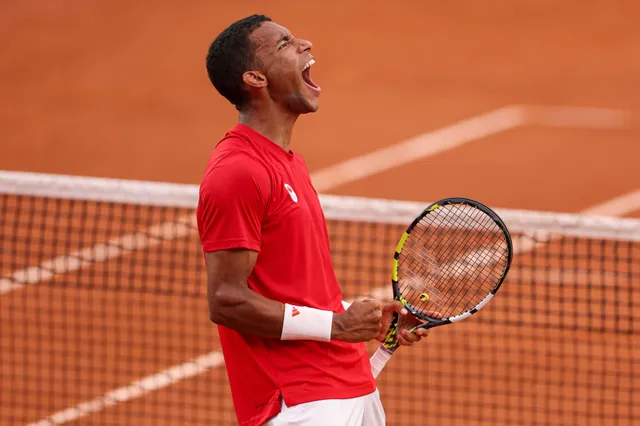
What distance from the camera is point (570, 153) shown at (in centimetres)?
1198

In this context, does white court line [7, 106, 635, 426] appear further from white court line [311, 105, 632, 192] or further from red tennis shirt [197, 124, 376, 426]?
red tennis shirt [197, 124, 376, 426]

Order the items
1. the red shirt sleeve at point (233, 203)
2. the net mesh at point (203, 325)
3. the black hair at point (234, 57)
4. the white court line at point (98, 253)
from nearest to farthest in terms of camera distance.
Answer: the red shirt sleeve at point (233, 203) → the black hair at point (234, 57) → the net mesh at point (203, 325) → the white court line at point (98, 253)

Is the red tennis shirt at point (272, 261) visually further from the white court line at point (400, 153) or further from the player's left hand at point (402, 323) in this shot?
the white court line at point (400, 153)

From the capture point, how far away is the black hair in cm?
373

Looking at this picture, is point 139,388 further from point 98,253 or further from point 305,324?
point 305,324

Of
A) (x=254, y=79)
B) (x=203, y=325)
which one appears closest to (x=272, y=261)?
(x=254, y=79)

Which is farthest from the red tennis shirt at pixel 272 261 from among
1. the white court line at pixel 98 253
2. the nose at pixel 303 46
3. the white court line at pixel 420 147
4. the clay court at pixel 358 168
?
the white court line at pixel 420 147

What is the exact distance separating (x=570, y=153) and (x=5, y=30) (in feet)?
31.2

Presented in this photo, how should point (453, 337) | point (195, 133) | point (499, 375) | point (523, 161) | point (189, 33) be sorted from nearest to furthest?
1. point (499, 375)
2. point (453, 337)
3. point (523, 161)
4. point (195, 133)
5. point (189, 33)

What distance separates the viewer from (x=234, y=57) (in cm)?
374

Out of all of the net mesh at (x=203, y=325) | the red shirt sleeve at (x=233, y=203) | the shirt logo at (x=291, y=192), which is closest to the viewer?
the red shirt sleeve at (x=233, y=203)

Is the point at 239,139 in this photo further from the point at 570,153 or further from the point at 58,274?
the point at 570,153

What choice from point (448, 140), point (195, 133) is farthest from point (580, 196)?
point (195, 133)

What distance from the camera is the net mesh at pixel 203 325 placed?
7.11m
